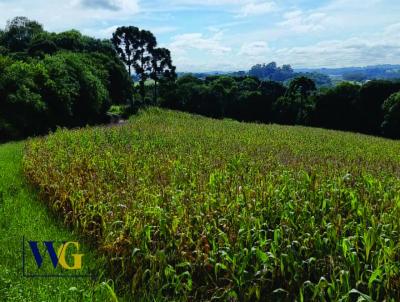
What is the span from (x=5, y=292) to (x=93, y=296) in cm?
119

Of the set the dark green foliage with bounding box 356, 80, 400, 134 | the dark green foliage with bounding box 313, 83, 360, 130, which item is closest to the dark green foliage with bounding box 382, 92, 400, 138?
the dark green foliage with bounding box 356, 80, 400, 134

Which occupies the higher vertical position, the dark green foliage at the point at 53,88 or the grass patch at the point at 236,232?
the dark green foliage at the point at 53,88

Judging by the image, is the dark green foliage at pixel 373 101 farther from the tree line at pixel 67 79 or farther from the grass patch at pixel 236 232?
the grass patch at pixel 236 232

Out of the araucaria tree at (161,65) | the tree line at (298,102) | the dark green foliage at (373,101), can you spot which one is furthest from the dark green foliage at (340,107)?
the araucaria tree at (161,65)

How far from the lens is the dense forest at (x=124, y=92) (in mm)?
30484

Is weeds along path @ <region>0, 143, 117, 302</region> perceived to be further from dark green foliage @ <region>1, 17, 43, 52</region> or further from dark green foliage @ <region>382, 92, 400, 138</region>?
dark green foliage @ <region>1, 17, 43, 52</region>

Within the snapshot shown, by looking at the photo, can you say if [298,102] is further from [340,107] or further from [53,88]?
[53,88]

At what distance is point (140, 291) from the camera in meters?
6.08

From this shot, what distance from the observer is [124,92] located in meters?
54.7

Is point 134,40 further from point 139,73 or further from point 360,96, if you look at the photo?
point 360,96

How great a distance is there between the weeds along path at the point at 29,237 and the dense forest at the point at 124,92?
15536 millimetres

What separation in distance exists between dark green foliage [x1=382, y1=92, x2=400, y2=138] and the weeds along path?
4310 cm

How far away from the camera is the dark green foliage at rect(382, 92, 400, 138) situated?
151 ft

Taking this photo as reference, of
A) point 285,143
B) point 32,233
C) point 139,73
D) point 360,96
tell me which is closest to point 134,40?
point 139,73
